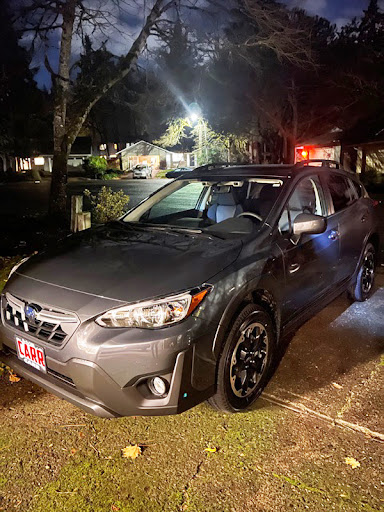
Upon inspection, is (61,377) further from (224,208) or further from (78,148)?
(78,148)

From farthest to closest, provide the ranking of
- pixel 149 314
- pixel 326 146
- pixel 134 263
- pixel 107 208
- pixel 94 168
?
pixel 94 168
pixel 326 146
pixel 107 208
pixel 134 263
pixel 149 314

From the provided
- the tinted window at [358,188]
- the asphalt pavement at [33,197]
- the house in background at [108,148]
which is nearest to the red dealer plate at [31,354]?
the tinted window at [358,188]

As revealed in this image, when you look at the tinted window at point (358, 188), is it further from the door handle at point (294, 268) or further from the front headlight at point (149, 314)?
the front headlight at point (149, 314)

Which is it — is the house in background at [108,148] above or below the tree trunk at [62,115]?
above

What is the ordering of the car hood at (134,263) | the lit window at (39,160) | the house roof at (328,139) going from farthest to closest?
the lit window at (39,160), the house roof at (328,139), the car hood at (134,263)

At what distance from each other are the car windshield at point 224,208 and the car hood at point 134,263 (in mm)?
347

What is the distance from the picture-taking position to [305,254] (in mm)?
3662

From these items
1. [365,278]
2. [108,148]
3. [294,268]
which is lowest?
[365,278]

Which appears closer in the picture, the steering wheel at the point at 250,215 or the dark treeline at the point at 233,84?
the steering wheel at the point at 250,215

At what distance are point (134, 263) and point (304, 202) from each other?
6.51 feet

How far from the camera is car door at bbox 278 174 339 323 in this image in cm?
348

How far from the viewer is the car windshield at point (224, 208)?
143 inches

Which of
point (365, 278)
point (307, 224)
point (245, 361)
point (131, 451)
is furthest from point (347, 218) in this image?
point (131, 451)

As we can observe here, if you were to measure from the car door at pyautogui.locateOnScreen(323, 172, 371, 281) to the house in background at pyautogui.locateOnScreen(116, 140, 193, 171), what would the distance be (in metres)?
62.4
